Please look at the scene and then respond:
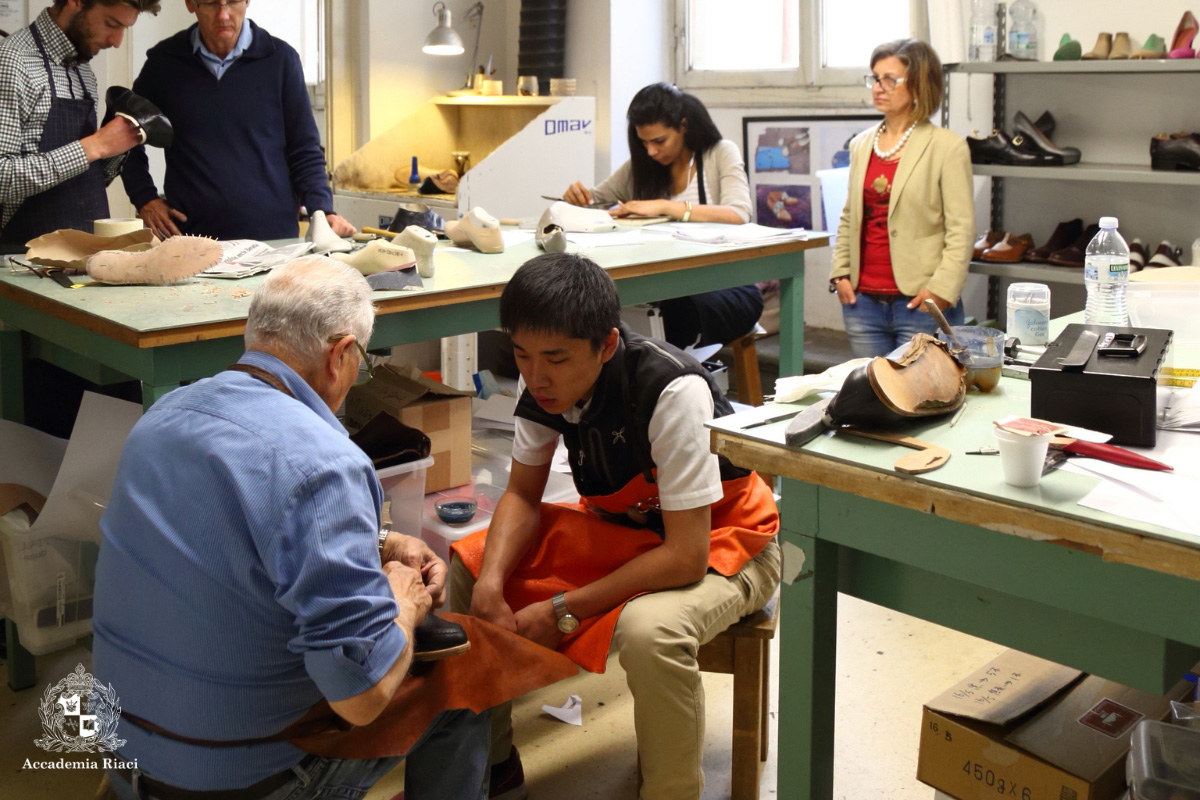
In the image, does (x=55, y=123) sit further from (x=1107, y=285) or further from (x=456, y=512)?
(x=1107, y=285)

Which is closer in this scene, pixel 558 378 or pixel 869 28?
pixel 558 378

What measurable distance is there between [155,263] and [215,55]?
1146mm

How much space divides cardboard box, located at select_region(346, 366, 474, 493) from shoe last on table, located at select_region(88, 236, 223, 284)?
1.63ft

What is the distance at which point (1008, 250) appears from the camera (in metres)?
3.97

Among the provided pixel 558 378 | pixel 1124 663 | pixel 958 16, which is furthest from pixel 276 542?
→ pixel 958 16

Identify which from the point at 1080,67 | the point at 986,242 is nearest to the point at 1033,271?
the point at 986,242

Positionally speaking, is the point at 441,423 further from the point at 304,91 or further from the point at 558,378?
the point at 304,91

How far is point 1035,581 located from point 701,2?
4.92m

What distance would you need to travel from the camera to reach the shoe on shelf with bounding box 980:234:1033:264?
3.97 meters

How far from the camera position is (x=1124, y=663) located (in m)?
1.32

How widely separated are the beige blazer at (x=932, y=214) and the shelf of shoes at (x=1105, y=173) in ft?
1.25

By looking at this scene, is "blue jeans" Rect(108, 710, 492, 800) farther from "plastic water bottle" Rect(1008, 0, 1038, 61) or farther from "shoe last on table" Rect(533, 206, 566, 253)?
"plastic water bottle" Rect(1008, 0, 1038, 61)

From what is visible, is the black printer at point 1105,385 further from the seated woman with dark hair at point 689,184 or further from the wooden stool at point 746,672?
the seated woman with dark hair at point 689,184

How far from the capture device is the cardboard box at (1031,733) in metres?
1.58
